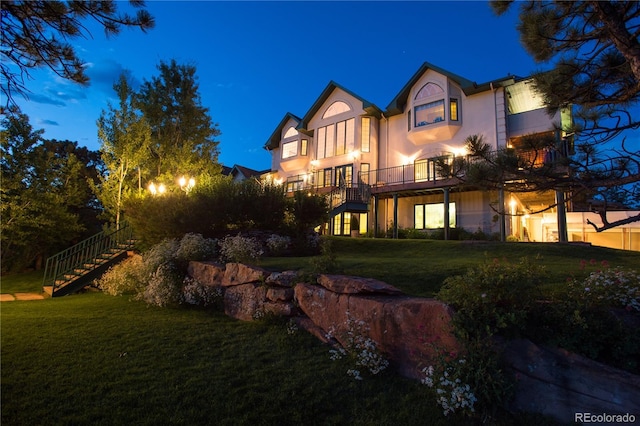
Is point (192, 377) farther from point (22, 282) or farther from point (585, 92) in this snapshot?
point (22, 282)

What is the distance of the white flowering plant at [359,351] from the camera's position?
12.2 feet

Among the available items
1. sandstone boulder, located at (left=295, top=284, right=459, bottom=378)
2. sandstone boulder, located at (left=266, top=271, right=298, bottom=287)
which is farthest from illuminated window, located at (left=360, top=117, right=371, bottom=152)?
sandstone boulder, located at (left=295, top=284, right=459, bottom=378)

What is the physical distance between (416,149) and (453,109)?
2897mm

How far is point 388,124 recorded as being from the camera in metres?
20.9

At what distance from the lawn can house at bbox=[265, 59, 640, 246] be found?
399 inches

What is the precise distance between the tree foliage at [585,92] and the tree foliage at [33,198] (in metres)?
15.5

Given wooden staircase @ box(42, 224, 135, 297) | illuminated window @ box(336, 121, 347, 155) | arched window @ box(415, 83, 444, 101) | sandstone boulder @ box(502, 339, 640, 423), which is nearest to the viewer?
sandstone boulder @ box(502, 339, 640, 423)

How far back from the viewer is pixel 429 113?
18531 mm

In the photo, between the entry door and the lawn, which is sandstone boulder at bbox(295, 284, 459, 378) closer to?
the lawn

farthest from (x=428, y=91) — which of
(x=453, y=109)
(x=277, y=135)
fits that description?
(x=277, y=135)

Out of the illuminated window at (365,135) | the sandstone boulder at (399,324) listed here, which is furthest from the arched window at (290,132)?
the sandstone boulder at (399,324)

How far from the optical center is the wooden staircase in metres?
10.5

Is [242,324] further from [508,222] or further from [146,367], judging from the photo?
[508,222]

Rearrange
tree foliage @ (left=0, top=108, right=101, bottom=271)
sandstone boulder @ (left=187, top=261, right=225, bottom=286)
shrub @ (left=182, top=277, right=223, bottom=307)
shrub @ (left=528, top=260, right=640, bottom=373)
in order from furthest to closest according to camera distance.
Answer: tree foliage @ (left=0, top=108, right=101, bottom=271)
sandstone boulder @ (left=187, top=261, right=225, bottom=286)
shrub @ (left=182, top=277, right=223, bottom=307)
shrub @ (left=528, top=260, right=640, bottom=373)
